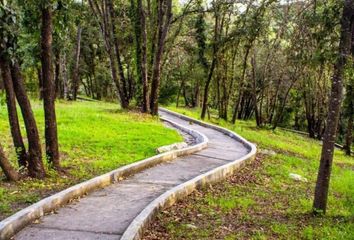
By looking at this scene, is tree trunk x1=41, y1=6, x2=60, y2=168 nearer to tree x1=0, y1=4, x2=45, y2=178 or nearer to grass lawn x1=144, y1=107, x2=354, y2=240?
tree x1=0, y1=4, x2=45, y2=178

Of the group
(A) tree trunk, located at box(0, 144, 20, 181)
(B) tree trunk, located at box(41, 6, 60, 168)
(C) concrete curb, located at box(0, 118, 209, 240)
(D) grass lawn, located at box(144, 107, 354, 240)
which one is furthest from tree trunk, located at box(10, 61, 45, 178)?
(D) grass lawn, located at box(144, 107, 354, 240)

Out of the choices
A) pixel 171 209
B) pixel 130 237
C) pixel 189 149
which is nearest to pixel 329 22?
pixel 171 209

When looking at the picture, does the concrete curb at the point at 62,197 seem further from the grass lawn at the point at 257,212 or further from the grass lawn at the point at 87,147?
the grass lawn at the point at 257,212

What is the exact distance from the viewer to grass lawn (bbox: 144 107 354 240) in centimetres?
789

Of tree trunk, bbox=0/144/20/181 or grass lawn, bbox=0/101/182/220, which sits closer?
grass lawn, bbox=0/101/182/220

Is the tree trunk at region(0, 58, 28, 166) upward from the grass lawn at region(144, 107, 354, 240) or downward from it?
upward

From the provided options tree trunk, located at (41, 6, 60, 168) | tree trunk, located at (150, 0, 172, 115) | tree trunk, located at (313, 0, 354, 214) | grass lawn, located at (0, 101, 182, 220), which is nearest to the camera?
tree trunk, located at (313, 0, 354, 214)

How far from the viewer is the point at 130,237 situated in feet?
20.9

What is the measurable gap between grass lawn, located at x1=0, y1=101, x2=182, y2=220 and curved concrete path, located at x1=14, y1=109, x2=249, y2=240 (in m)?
0.74

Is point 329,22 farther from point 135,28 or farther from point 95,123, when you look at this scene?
point 135,28

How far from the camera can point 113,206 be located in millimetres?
8445

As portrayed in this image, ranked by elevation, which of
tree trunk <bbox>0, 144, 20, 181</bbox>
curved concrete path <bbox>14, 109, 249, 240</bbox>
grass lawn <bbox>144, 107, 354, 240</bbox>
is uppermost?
tree trunk <bbox>0, 144, 20, 181</bbox>

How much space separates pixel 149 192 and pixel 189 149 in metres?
5.56

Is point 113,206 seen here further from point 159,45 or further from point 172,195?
point 159,45
